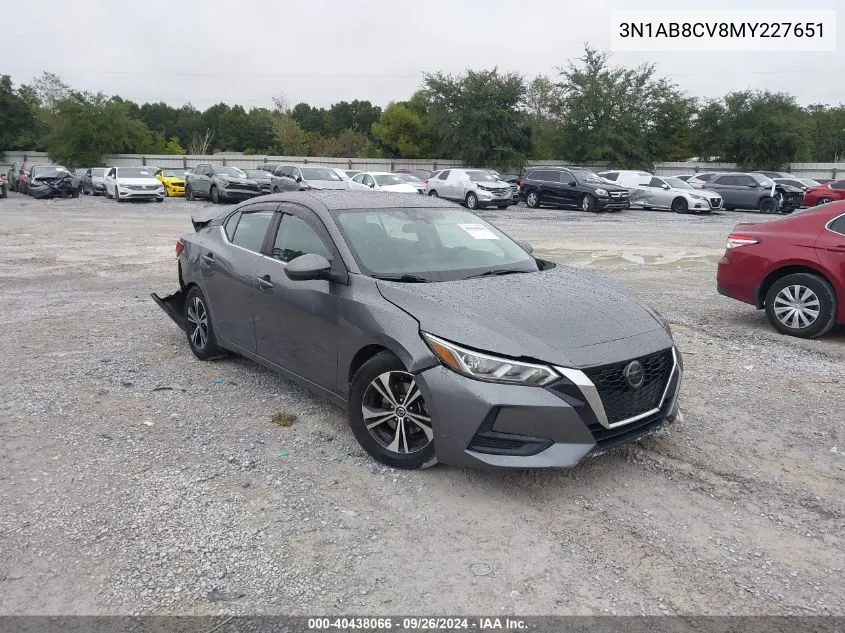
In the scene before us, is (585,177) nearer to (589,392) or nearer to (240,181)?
(240,181)

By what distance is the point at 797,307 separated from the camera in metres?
7.27

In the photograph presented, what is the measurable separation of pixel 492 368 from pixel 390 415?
77 centimetres

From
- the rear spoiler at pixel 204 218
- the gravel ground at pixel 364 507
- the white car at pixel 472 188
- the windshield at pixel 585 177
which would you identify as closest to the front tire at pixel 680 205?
the windshield at pixel 585 177

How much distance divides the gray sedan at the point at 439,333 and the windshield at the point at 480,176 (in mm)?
22769

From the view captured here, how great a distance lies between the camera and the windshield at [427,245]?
4.61 metres

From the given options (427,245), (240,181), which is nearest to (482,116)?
(240,181)

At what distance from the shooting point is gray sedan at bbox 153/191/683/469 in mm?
3627

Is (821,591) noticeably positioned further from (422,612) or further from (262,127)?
(262,127)

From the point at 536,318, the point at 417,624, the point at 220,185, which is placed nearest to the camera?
the point at 417,624

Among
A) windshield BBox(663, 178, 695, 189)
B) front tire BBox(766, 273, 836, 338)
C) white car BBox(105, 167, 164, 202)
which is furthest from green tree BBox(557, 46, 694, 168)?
front tire BBox(766, 273, 836, 338)

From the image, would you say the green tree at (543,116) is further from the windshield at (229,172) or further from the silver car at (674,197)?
the windshield at (229,172)

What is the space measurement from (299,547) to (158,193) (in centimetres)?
2914

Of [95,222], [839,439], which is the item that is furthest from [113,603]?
[95,222]

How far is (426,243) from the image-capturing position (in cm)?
494
